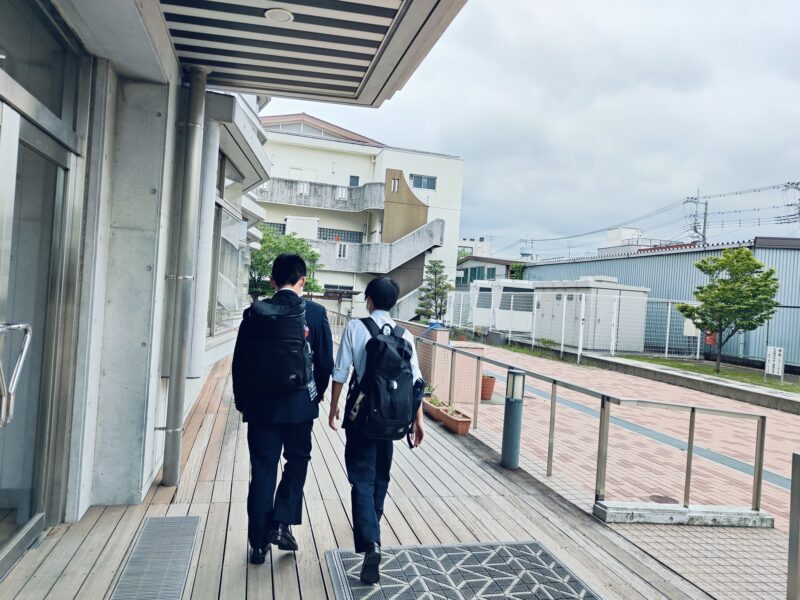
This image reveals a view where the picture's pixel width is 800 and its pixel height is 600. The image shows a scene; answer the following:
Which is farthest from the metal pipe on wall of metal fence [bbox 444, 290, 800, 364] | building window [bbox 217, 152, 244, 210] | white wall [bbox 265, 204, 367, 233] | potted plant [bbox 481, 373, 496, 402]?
white wall [bbox 265, 204, 367, 233]

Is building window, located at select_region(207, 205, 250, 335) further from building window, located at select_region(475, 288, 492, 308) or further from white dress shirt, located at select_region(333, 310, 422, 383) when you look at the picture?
building window, located at select_region(475, 288, 492, 308)

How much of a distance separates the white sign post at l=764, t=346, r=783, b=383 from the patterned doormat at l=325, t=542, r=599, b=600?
515 inches

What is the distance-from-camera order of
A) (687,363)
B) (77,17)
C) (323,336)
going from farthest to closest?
1. (687,363)
2. (323,336)
3. (77,17)

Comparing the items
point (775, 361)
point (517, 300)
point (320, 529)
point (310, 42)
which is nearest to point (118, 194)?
point (310, 42)

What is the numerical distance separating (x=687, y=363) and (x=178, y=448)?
16616mm

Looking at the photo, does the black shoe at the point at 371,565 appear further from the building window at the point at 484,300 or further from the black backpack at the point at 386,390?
the building window at the point at 484,300

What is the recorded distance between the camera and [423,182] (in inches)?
1242

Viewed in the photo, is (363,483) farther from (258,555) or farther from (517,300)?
(517,300)

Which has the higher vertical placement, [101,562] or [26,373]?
[26,373]

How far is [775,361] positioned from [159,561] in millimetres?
14921

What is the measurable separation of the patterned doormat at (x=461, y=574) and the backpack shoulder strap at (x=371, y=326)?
1257mm

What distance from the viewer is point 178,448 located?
4.08m

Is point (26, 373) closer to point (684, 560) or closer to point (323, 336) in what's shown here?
point (323, 336)

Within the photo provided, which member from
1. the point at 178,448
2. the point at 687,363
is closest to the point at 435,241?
the point at 687,363
